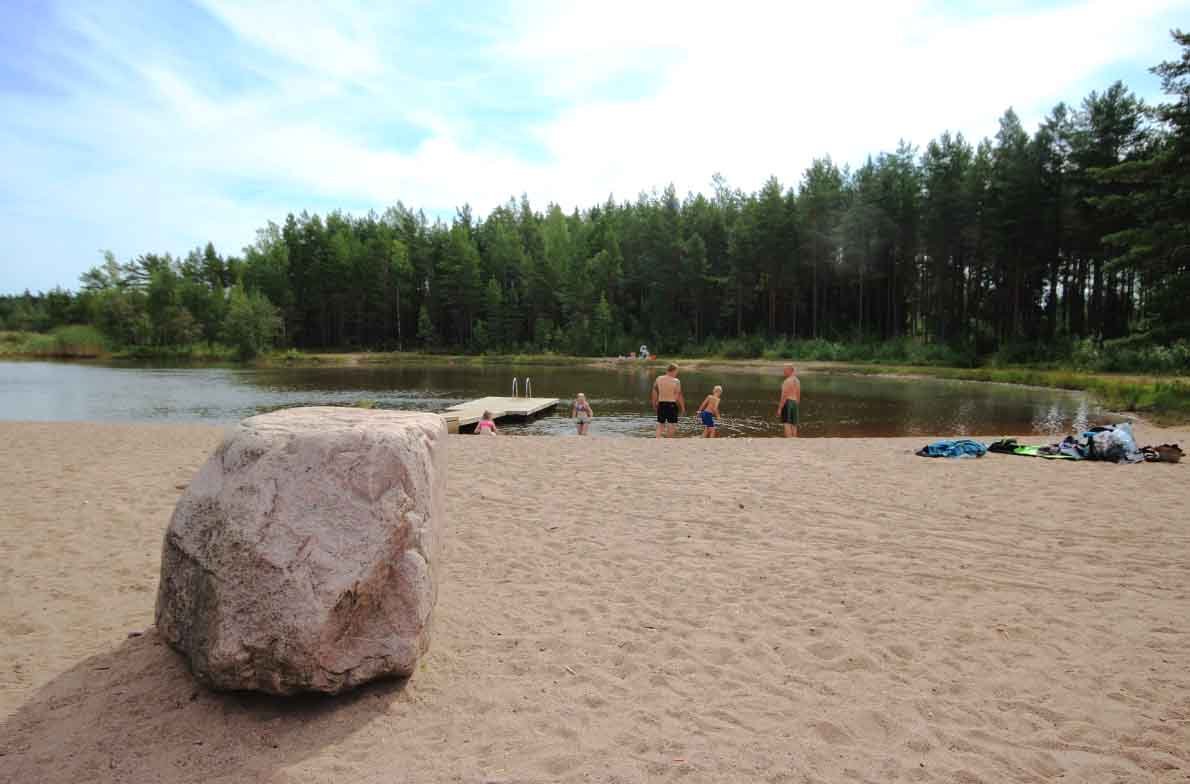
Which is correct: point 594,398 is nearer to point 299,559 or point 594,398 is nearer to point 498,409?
point 498,409

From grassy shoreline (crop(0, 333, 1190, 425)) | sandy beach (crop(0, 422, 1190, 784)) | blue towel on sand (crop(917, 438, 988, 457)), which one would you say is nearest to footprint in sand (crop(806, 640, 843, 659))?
sandy beach (crop(0, 422, 1190, 784))

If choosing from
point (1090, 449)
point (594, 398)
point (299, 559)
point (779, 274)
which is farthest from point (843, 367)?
point (299, 559)

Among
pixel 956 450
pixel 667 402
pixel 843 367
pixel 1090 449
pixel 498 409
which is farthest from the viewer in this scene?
pixel 843 367

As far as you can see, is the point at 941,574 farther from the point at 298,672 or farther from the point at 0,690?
the point at 0,690

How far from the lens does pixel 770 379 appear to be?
39.6 meters

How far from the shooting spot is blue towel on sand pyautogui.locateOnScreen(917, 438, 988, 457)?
36.6ft

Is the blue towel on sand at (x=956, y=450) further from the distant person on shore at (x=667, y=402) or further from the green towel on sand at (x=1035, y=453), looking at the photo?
the distant person on shore at (x=667, y=402)

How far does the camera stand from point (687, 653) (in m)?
4.27

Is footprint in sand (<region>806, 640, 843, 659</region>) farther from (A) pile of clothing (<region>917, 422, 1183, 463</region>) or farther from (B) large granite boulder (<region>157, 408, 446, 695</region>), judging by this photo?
(A) pile of clothing (<region>917, 422, 1183, 463</region>)

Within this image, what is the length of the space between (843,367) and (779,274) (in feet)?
47.4

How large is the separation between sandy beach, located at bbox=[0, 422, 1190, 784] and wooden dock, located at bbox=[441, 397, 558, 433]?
12856 mm

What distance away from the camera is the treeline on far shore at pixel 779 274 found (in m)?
34.8

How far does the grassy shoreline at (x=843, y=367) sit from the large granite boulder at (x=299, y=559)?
2089 centimetres

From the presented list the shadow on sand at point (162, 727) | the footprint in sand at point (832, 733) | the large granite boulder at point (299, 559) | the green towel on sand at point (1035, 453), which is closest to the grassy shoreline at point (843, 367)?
the green towel on sand at point (1035, 453)
